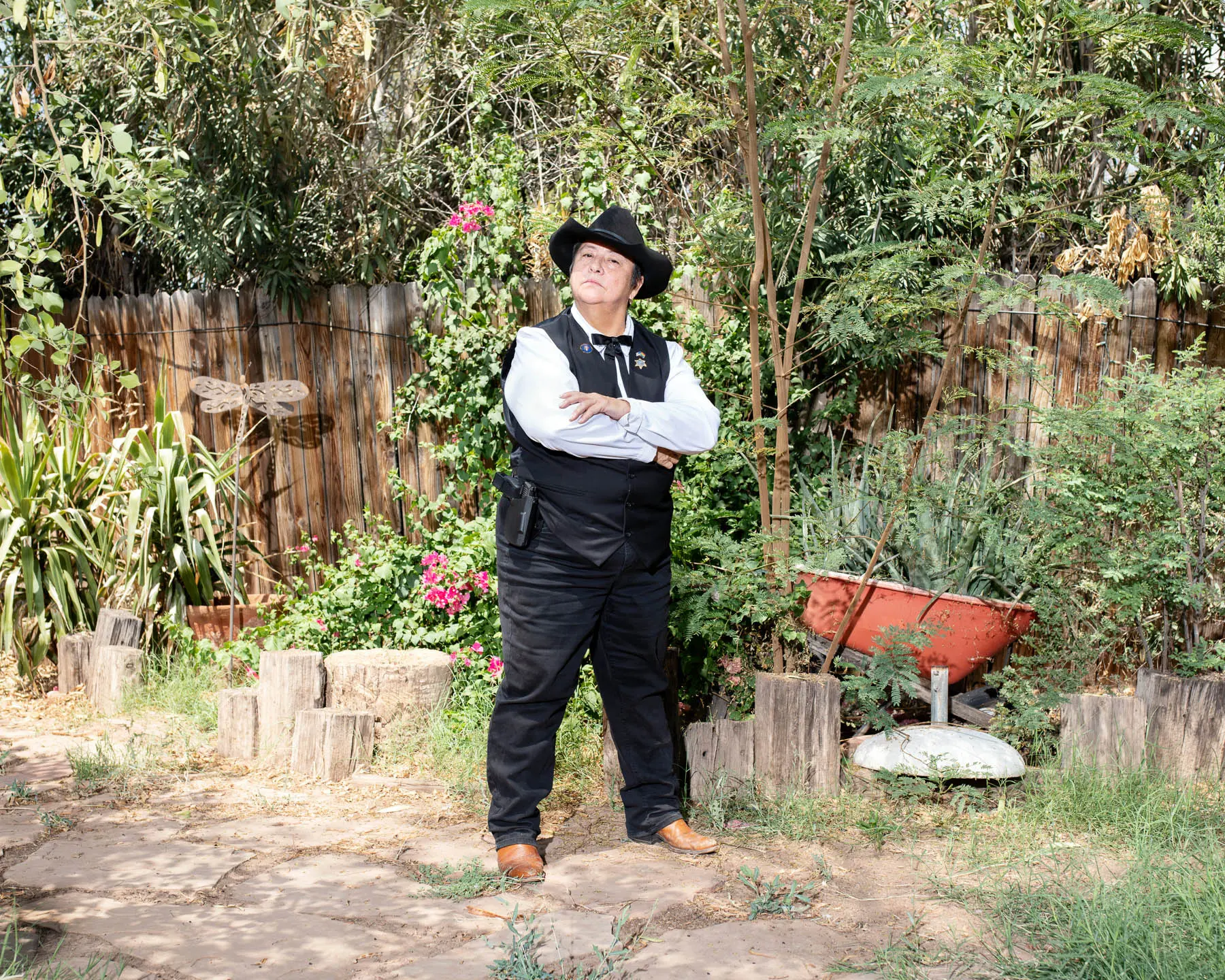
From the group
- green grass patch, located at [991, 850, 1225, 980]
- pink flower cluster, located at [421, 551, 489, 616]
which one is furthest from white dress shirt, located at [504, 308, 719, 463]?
pink flower cluster, located at [421, 551, 489, 616]

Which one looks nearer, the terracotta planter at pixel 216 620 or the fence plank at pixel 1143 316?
the fence plank at pixel 1143 316

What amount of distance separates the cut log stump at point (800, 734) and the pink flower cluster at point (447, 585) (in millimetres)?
1766

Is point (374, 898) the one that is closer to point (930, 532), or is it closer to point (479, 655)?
point (479, 655)

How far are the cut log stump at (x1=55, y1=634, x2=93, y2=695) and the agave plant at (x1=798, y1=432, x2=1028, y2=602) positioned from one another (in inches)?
138

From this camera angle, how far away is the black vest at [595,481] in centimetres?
343

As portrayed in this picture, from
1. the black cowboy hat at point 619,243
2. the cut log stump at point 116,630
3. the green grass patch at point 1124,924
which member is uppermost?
the black cowboy hat at point 619,243

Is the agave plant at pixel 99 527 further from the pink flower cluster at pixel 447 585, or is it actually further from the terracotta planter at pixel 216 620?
the pink flower cluster at pixel 447 585

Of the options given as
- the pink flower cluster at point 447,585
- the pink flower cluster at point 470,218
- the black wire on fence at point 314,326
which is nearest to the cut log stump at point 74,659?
the pink flower cluster at point 447,585

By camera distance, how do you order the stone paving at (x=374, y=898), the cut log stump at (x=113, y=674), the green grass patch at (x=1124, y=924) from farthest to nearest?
the cut log stump at (x=113, y=674) → the stone paving at (x=374, y=898) → the green grass patch at (x=1124, y=924)

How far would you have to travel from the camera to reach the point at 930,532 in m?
4.58

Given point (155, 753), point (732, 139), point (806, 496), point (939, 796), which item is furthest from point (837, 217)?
point (155, 753)

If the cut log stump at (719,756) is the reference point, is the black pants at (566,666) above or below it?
above

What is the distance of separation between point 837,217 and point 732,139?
1004 mm

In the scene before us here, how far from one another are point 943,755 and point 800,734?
0.50 m
